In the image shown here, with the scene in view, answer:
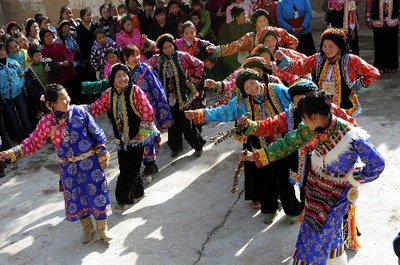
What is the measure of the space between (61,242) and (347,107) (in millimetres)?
3047

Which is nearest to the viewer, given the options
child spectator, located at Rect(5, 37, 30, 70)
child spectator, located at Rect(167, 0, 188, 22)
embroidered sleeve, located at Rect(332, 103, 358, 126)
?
embroidered sleeve, located at Rect(332, 103, 358, 126)

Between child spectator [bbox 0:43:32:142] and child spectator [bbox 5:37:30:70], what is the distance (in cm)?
29

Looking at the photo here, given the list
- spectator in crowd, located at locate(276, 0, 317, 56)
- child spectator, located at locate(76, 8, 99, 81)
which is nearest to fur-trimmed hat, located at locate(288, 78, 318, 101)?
spectator in crowd, located at locate(276, 0, 317, 56)

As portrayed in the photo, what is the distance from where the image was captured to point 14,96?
23.9 feet

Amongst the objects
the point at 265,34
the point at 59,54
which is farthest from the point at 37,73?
the point at 265,34

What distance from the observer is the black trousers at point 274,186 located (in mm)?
4781

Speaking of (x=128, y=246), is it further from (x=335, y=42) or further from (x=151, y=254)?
(x=335, y=42)

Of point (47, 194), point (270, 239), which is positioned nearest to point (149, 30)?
point (47, 194)

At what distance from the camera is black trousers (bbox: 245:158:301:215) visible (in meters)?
4.78

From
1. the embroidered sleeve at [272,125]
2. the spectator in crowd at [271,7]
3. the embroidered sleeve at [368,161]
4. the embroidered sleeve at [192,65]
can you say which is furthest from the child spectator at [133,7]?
the embroidered sleeve at [368,161]

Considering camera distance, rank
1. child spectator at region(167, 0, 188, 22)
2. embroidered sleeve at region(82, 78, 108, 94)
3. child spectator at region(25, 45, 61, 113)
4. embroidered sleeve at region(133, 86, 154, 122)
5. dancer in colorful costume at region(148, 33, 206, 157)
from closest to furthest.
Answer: embroidered sleeve at region(133, 86, 154, 122), embroidered sleeve at region(82, 78, 108, 94), dancer in colorful costume at region(148, 33, 206, 157), child spectator at region(25, 45, 61, 113), child spectator at region(167, 0, 188, 22)

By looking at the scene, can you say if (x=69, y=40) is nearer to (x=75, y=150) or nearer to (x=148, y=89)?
(x=148, y=89)

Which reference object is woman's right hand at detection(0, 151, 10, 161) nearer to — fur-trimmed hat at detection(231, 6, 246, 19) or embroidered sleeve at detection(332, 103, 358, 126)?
embroidered sleeve at detection(332, 103, 358, 126)

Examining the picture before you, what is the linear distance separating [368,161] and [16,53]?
18.7 ft
